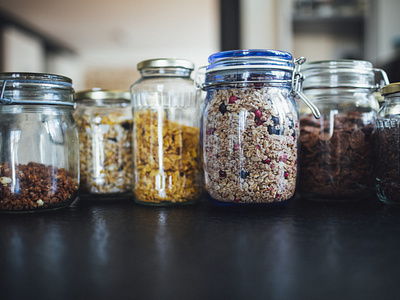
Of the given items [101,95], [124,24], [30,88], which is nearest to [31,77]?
[30,88]

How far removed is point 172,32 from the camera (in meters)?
6.39

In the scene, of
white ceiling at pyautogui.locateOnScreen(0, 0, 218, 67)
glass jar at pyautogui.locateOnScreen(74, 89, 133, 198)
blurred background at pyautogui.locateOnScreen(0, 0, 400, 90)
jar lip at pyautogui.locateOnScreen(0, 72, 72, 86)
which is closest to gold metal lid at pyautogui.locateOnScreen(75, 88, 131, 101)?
glass jar at pyautogui.locateOnScreen(74, 89, 133, 198)

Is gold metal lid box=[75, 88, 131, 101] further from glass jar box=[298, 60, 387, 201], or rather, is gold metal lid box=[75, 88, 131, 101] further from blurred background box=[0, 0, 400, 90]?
blurred background box=[0, 0, 400, 90]

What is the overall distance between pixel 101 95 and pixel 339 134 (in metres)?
0.47

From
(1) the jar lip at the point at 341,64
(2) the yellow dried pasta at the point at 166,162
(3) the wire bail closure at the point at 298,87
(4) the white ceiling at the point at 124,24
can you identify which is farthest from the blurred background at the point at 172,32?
(2) the yellow dried pasta at the point at 166,162

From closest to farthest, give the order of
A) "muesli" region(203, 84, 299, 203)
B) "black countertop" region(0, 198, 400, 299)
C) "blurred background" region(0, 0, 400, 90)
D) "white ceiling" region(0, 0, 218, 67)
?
"black countertop" region(0, 198, 400, 299), "muesli" region(203, 84, 299, 203), "blurred background" region(0, 0, 400, 90), "white ceiling" region(0, 0, 218, 67)

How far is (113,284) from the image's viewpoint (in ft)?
1.42

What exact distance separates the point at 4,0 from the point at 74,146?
5.94 meters

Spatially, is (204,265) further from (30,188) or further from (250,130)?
(30,188)

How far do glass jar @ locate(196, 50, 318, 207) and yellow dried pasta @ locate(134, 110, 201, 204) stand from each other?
0.05 metres

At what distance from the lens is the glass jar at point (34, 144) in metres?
0.62

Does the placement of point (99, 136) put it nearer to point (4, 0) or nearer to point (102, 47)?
point (4, 0)

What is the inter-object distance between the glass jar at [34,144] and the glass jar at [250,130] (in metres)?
0.26

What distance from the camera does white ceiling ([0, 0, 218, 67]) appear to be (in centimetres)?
554
